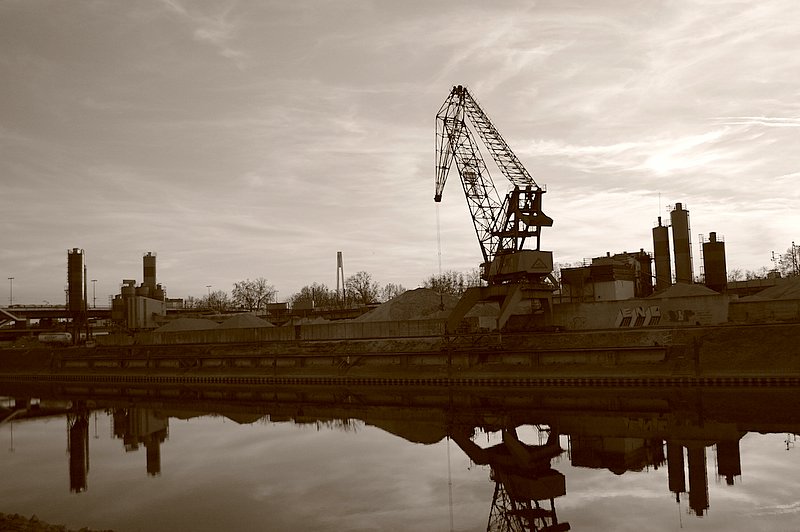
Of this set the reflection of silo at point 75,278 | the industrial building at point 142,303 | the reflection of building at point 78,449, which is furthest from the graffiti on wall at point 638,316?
the reflection of silo at point 75,278

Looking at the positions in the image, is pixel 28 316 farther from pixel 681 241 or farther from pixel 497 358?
pixel 681 241

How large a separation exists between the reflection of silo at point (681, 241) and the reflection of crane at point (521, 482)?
51013mm

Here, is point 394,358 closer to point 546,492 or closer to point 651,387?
point 651,387

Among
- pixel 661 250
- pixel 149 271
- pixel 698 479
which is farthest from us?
pixel 149 271

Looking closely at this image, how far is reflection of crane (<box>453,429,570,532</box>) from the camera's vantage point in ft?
53.9

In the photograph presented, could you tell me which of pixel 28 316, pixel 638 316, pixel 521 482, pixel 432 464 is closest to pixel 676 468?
pixel 521 482

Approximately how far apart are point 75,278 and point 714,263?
7422 centimetres

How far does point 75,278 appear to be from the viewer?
3182 inches

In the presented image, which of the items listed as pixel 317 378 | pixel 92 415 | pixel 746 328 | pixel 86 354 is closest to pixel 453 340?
pixel 317 378

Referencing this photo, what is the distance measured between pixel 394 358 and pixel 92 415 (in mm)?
20286

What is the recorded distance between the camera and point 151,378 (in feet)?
197

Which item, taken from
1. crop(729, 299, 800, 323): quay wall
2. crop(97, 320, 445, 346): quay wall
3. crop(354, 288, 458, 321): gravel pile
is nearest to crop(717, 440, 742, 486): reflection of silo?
crop(729, 299, 800, 323): quay wall

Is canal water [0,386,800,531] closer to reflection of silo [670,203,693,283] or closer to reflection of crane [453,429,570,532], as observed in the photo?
reflection of crane [453,429,570,532]

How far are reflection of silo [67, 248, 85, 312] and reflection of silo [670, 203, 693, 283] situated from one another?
6987 centimetres
